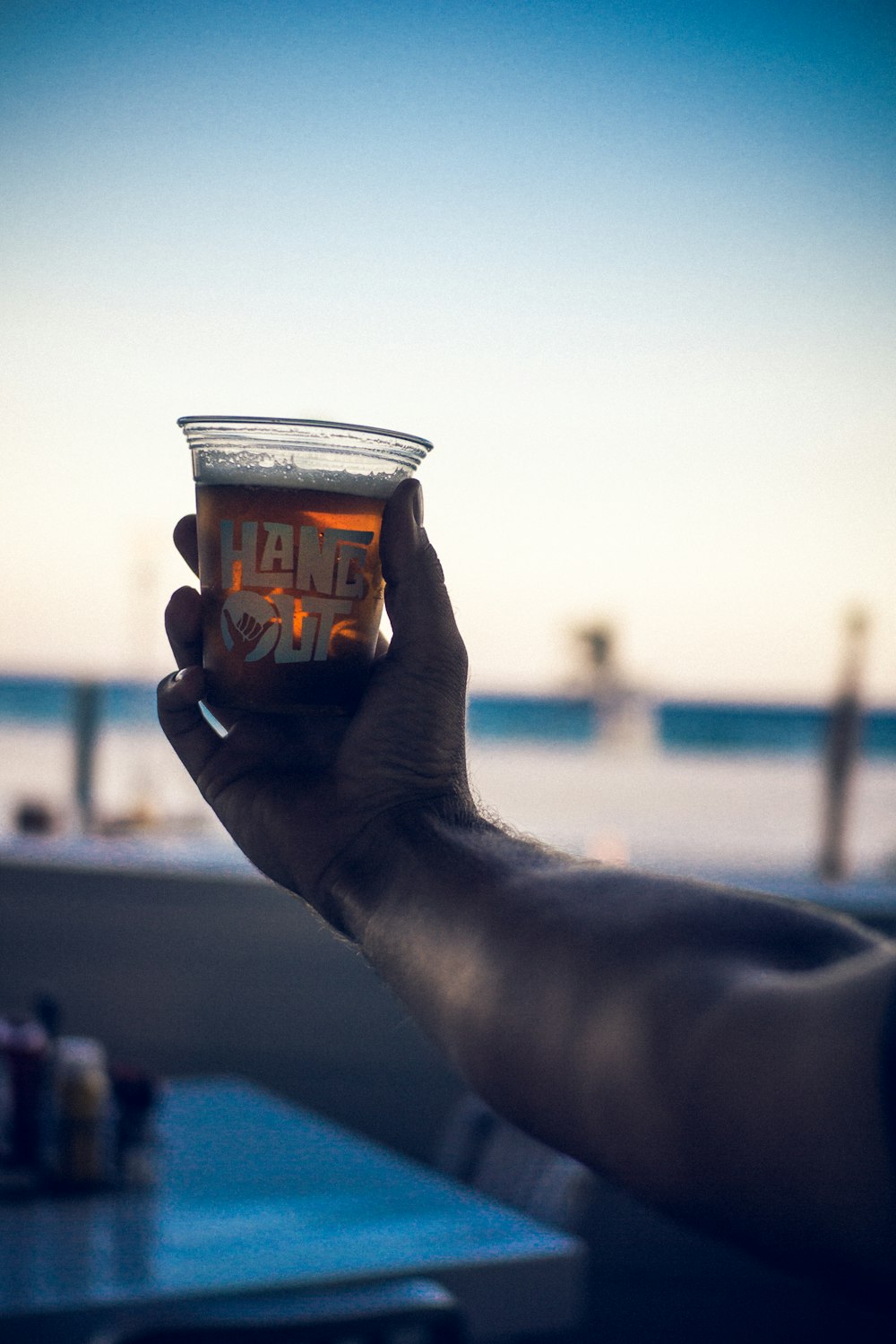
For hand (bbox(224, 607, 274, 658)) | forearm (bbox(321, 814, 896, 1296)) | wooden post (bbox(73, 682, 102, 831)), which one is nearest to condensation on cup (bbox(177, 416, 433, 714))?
hand (bbox(224, 607, 274, 658))

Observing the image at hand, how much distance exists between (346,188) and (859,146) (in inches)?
67.8

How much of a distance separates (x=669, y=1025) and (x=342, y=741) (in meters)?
0.53

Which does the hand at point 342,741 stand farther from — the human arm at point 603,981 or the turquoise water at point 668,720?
the turquoise water at point 668,720

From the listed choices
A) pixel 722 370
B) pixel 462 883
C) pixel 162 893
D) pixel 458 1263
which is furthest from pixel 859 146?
pixel 462 883

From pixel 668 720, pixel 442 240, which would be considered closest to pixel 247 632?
pixel 442 240

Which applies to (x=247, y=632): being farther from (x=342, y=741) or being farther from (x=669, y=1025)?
(x=669, y=1025)

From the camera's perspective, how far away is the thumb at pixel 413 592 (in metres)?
1.13

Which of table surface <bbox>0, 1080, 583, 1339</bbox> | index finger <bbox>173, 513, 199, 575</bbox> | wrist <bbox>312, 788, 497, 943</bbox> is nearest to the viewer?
wrist <bbox>312, 788, 497, 943</bbox>

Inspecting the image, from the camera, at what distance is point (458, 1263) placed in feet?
6.32

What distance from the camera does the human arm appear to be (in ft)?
1.82

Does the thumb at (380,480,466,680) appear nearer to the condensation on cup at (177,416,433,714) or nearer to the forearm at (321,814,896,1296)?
the condensation on cup at (177,416,433,714)

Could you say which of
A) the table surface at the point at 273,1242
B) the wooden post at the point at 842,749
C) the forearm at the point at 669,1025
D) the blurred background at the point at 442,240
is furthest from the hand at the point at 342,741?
the wooden post at the point at 842,749

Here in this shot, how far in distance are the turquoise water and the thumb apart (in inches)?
1003

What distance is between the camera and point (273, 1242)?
6.58ft
